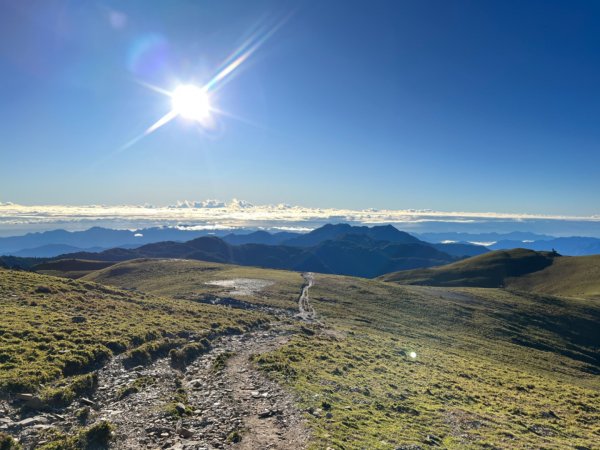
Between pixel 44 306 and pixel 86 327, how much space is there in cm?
1000

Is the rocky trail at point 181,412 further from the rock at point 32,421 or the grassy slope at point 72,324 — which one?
the grassy slope at point 72,324

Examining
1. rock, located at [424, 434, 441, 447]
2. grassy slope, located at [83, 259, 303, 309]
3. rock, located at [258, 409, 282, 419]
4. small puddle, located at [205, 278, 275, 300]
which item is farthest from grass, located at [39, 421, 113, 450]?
small puddle, located at [205, 278, 275, 300]

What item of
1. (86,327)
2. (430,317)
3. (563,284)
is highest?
(86,327)

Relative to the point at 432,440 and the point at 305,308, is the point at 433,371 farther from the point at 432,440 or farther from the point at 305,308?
the point at 305,308

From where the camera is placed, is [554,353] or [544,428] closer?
[544,428]

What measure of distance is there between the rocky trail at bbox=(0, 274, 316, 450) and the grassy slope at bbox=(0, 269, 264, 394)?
2114 millimetres

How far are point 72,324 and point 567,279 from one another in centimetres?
18983

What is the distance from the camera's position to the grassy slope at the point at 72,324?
66.2 feet

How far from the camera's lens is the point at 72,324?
2978 cm

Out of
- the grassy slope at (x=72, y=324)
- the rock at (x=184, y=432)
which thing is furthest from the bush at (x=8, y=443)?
the rock at (x=184, y=432)

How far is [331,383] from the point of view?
24.7 m

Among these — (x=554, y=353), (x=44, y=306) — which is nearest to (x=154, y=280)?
(x=44, y=306)

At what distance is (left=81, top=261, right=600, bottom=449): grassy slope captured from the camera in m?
20.1

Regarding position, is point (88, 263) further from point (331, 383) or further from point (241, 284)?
point (331, 383)
